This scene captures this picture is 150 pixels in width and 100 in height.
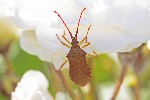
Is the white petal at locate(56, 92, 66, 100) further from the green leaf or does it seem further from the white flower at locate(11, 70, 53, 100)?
the green leaf

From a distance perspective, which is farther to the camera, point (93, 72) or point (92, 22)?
point (93, 72)

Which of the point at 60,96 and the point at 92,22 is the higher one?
the point at 92,22

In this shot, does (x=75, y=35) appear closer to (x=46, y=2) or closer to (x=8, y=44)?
(x=46, y=2)

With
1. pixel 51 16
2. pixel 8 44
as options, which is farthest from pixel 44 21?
pixel 8 44

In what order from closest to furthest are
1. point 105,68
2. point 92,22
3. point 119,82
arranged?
point 92,22, point 119,82, point 105,68

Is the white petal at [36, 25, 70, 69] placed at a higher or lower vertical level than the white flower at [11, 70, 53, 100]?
higher

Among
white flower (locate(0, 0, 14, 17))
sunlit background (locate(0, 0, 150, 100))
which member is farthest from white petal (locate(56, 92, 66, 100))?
white flower (locate(0, 0, 14, 17))

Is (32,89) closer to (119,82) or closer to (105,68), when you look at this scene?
(119,82)

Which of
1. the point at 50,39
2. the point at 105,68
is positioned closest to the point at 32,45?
the point at 50,39
